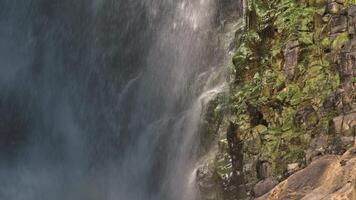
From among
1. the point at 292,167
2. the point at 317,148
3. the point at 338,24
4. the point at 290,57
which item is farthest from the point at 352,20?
the point at 292,167

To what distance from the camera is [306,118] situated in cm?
1609

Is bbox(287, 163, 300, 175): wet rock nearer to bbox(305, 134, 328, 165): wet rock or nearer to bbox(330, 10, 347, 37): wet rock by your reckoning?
bbox(305, 134, 328, 165): wet rock

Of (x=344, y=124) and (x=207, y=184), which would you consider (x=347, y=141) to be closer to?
(x=344, y=124)

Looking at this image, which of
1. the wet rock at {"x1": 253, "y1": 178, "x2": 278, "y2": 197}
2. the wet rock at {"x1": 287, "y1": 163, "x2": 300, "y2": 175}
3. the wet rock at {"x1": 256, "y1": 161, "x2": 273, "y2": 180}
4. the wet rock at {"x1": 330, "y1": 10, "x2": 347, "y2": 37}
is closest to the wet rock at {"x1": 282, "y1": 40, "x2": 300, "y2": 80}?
the wet rock at {"x1": 330, "y1": 10, "x2": 347, "y2": 37}

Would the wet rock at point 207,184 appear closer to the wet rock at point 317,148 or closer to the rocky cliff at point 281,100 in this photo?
the rocky cliff at point 281,100

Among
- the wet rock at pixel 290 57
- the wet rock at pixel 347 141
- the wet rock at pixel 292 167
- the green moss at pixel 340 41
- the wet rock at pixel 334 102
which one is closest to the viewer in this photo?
the wet rock at pixel 347 141

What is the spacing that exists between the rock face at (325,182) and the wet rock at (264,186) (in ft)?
14.4

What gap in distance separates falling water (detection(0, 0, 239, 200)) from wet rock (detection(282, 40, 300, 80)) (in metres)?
3.48

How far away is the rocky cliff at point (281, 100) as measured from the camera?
15430mm

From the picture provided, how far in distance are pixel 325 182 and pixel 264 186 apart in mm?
6291

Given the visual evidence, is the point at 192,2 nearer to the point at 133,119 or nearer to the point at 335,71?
the point at 133,119

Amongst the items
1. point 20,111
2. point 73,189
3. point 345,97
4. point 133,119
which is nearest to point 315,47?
point 345,97

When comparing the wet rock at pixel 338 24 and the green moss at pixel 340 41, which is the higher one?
the wet rock at pixel 338 24

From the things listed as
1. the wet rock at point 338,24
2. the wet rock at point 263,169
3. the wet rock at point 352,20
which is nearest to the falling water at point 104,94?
the wet rock at point 263,169
